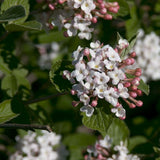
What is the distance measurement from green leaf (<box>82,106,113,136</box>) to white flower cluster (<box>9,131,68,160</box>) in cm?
77

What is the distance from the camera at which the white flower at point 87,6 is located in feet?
6.93

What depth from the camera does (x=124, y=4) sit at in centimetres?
258

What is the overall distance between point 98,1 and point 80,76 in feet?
1.97

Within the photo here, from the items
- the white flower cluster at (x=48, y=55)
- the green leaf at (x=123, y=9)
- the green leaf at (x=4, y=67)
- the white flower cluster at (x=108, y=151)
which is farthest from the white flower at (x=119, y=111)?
the white flower cluster at (x=48, y=55)

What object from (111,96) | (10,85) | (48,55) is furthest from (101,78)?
(48,55)

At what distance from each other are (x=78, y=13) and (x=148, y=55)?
133cm

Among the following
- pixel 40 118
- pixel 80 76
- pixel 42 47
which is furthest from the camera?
pixel 42 47

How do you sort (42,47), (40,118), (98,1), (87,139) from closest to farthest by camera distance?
1. (98,1)
2. (40,118)
3. (87,139)
4. (42,47)

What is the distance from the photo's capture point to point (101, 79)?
1.86 meters

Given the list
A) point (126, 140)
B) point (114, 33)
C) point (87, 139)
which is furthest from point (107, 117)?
point (114, 33)

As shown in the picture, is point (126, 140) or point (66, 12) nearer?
point (66, 12)

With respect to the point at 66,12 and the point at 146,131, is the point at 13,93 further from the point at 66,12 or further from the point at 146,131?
the point at 146,131

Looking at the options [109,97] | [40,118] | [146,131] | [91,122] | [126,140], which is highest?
[109,97]

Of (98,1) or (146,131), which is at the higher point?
(98,1)
